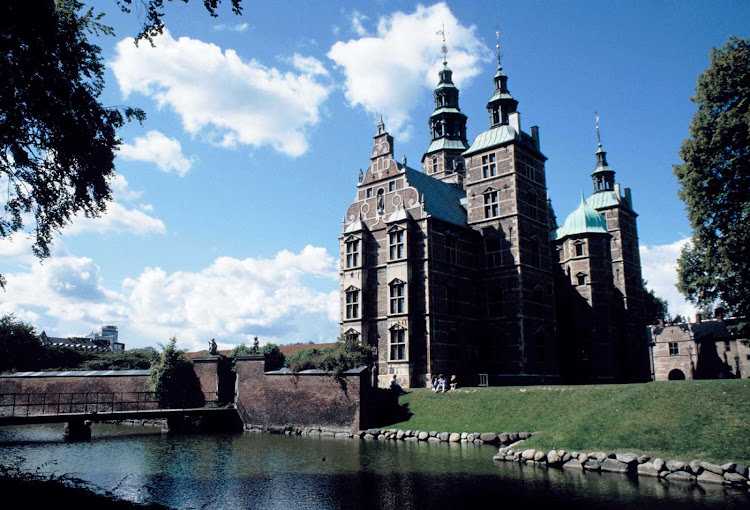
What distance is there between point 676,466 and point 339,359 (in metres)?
21.5

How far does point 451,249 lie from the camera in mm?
44344

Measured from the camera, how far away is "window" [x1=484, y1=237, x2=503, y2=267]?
150 ft

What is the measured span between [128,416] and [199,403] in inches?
379

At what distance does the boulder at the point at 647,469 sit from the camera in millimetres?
20516

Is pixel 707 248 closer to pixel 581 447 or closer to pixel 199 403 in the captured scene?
pixel 581 447

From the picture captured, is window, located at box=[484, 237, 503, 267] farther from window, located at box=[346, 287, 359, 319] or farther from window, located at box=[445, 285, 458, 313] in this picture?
window, located at box=[346, 287, 359, 319]

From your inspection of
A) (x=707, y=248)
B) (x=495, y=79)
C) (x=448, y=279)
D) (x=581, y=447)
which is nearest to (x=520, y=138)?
(x=495, y=79)

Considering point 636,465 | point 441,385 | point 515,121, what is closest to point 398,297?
point 441,385

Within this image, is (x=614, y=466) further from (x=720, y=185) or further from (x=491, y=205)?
(x=491, y=205)

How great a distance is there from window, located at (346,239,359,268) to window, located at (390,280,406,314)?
406 centimetres

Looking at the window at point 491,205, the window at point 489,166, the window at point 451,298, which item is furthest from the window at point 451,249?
the window at point 489,166

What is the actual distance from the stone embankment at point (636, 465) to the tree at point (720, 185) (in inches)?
456

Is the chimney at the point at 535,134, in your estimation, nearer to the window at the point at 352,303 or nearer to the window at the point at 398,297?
the window at the point at 398,297

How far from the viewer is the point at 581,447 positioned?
23672 mm
